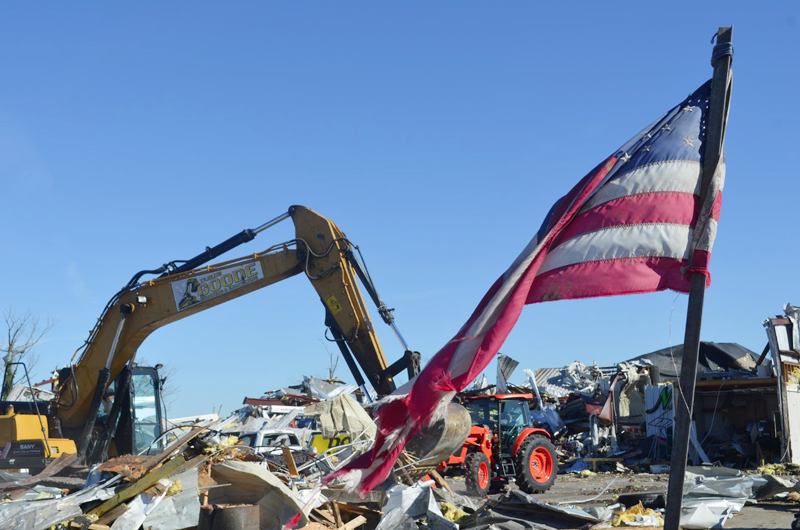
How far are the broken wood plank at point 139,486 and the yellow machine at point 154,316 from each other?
6.23 metres

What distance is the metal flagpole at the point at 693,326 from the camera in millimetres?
5234

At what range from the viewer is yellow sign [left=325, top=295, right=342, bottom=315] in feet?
49.5

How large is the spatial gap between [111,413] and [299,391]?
14.1 m

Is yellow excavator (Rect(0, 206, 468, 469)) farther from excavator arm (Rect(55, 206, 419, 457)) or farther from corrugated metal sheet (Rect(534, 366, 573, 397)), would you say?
corrugated metal sheet (Rect(534, 366, 573, 397))

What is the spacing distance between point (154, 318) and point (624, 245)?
11850 millimetres

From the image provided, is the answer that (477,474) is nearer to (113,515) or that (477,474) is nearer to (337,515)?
(337,515)

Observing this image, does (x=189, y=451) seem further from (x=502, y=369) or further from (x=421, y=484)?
(x=502, y=369)

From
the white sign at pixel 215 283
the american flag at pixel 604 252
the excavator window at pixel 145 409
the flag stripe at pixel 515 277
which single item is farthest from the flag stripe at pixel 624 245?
the excavator window at pixel 145 409

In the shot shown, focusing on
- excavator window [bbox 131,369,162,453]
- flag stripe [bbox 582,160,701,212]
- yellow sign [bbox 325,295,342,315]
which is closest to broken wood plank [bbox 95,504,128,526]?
flag stripe [bbox 582,160,701,212]

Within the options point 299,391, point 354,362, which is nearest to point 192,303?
point 354,362

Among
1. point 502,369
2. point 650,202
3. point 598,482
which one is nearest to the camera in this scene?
point 650,202

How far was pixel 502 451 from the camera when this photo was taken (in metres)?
17.7

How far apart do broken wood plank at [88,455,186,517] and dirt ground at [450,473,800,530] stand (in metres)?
8.05

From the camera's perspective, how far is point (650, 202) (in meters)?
5.80
